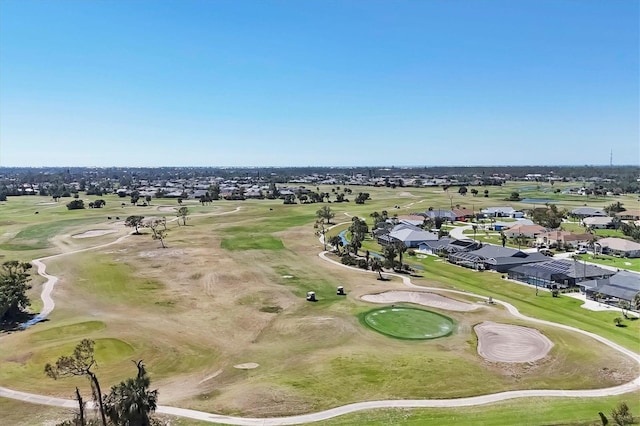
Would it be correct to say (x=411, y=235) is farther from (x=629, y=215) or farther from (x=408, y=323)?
(x=629, y=215)

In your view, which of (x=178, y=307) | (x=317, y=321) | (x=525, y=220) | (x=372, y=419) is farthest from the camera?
(x=525, y=220)

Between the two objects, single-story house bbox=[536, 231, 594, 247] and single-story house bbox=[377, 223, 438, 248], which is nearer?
single-story house bbox=[536, 231, 594, 247]

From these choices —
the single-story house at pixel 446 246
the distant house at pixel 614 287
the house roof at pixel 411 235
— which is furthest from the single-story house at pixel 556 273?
the house roof at pixel 411 235

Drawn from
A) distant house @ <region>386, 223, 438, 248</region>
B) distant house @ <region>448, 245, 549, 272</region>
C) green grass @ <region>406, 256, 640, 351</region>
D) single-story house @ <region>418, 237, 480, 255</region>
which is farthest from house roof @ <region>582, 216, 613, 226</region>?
green grass @ <region>406, 256, 640, 351</region>

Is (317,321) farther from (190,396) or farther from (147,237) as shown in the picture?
(147,237)

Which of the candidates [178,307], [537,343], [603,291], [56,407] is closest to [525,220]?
[603,291]

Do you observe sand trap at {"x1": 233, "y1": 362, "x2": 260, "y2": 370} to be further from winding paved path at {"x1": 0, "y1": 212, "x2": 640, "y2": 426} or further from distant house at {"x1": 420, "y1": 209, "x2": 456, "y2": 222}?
distant house at {"x1": 420, "y1": 209, "x2": 456, "y2": 222}
